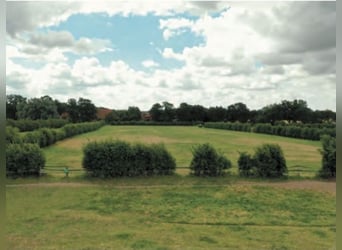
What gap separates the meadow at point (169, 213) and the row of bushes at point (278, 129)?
12.2 meters

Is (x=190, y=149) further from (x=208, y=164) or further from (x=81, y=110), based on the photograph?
(x=81, y=110)

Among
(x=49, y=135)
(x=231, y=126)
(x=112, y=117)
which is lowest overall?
(x=49, y=135)

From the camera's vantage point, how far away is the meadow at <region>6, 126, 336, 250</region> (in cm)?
396

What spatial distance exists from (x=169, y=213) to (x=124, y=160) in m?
3.52

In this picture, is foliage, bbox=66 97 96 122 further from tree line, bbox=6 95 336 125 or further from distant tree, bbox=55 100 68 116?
distant tree, bbox=55 100 68 116

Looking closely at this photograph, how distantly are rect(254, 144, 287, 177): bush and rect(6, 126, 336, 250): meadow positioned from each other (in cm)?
38

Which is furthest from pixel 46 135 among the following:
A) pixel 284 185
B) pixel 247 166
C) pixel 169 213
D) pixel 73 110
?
pixel 73 110

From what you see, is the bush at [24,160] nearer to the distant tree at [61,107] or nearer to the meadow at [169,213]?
the meadow at [169,213]

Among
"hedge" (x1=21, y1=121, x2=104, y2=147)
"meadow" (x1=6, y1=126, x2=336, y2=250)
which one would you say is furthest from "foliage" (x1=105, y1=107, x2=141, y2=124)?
"meadow" (x1=6, y1=126, x2=336, y2=250)

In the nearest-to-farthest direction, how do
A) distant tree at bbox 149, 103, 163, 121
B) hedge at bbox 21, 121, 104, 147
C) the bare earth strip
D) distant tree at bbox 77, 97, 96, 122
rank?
the bare earth strip → hedge at bbox 21, 121, 104, 147 → distant tree at bbox 77, 97, 96, 122 → distant tree at bbox 149, 103, 163, 121

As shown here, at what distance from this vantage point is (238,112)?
41469 mm

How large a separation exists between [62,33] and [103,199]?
14.8 ft

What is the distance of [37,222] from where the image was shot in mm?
4914

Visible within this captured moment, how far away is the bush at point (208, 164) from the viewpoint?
28.9 ft
